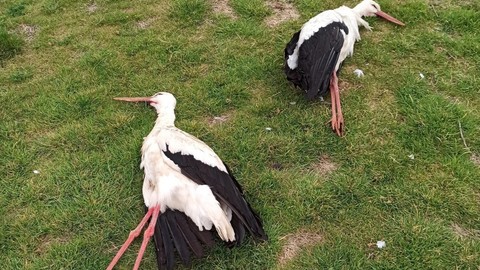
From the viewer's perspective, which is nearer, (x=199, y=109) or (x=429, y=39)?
(x=199, y=109)

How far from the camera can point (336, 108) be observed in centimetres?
378

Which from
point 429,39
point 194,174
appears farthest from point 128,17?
point 429,39

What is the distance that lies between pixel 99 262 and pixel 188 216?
0.56 metres

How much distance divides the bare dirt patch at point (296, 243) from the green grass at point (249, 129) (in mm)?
31

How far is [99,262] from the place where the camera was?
2.86m

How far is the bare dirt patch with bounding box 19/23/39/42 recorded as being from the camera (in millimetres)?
4688

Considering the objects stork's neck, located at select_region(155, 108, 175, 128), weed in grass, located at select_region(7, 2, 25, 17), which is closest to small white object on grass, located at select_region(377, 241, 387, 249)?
stork's neck, located at select_region(155, 108, 175, 128)

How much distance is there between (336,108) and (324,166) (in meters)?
0.56

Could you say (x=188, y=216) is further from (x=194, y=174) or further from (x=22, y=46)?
(x=22, y=46)

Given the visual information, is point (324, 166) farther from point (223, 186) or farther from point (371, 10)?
point (371, 10)

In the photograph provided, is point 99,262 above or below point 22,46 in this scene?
below

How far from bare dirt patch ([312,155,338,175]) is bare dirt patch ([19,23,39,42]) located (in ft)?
9.63

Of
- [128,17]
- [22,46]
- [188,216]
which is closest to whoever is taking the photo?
[188,216]

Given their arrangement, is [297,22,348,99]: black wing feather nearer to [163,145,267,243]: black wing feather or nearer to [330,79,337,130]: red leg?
[330,79,337,130]: red leg
